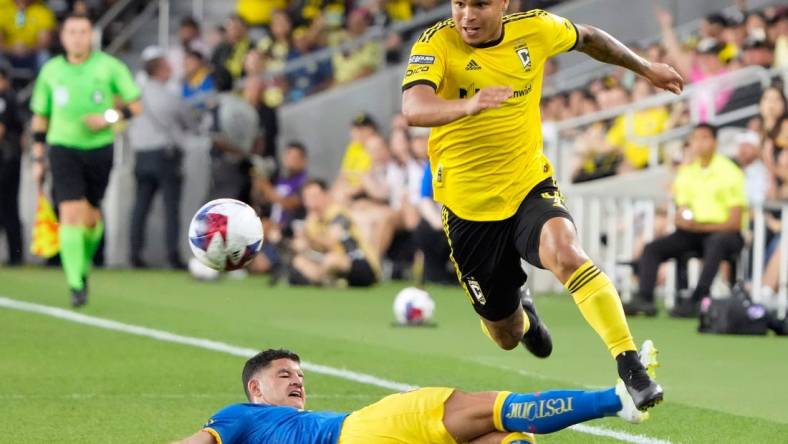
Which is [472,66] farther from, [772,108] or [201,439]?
[772,108]

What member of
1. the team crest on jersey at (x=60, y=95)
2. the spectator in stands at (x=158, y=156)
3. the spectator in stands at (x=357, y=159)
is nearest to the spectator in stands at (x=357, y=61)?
Result: the spectator in stands at (x=357, y=159)

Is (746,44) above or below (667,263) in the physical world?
above

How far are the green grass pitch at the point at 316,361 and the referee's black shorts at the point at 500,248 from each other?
2.98ft

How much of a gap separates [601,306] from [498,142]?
132 cm

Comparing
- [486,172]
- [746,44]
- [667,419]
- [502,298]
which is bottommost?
[667,419]

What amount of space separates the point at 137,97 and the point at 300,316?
99.5 inches

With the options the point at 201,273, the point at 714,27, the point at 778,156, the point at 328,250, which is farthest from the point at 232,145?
the point at 778,156

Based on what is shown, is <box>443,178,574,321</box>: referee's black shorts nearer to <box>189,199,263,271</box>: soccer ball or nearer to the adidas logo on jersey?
the adidas logo on jersey

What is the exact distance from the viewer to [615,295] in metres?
7.61

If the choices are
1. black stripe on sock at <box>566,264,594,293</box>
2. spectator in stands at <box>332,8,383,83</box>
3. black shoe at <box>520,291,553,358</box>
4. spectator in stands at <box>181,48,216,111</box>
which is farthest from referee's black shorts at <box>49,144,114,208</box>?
spectator in stands at <box>332,8,383,83</box>

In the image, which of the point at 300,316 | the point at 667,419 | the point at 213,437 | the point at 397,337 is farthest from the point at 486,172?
the point at 300,316

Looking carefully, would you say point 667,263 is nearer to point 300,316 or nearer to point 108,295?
point 300,316

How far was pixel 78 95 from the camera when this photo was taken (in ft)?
49.5

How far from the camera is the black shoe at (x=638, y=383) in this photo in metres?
6.61
